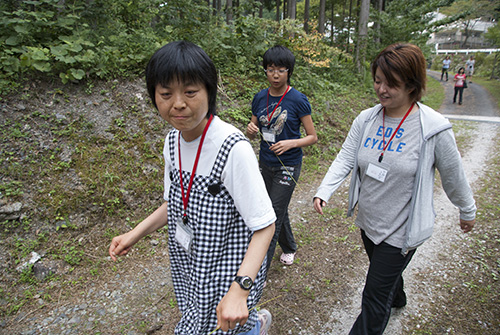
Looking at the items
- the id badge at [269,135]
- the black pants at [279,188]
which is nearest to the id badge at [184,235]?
the black pants at [279,188]

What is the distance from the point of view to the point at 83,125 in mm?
4238

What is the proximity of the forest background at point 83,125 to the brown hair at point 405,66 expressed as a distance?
273cm

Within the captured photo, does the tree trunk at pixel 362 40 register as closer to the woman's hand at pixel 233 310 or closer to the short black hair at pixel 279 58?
the short black hair at pixel 279 58

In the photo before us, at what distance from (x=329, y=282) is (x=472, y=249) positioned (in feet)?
6.56

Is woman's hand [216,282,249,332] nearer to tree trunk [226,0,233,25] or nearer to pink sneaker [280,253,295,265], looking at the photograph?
pink sneaker [280,253,295,265]

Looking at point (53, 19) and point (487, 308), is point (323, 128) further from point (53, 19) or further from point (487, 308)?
point (53, 19)

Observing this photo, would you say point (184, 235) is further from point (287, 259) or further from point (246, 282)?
point (287, 259)

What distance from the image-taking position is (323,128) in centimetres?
742

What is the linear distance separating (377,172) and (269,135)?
1180 millimetres

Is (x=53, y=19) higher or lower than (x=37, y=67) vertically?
higher

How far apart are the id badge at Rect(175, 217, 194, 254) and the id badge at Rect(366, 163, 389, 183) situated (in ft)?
4.26

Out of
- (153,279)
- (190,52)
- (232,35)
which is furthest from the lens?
(232,35)

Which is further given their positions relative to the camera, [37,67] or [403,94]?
[37,67]

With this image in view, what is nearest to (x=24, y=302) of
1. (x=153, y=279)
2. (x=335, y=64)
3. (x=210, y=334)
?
(x=153, y=279)
